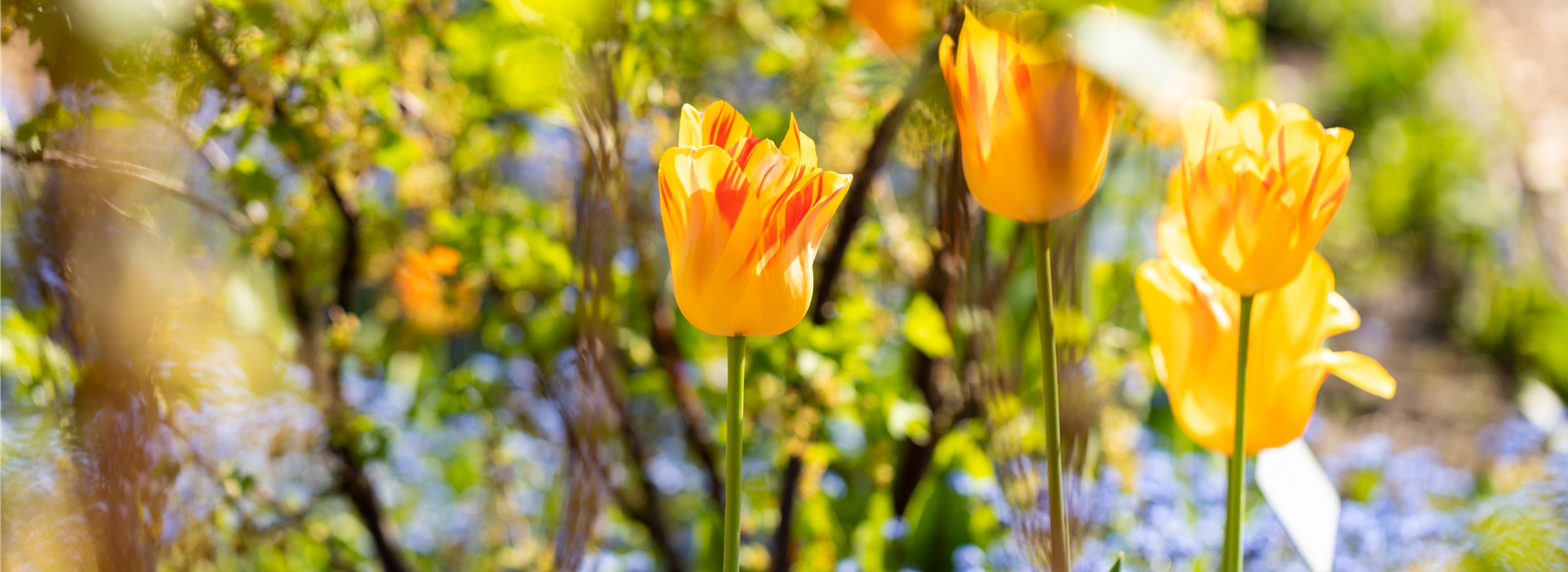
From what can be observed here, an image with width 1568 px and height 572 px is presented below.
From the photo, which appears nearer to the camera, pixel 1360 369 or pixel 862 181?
pixel 1360 369

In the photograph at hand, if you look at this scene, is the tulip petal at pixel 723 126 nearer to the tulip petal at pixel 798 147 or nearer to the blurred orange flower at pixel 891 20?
the tulip petal at pixel 798 147

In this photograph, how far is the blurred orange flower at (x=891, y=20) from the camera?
2.24ft

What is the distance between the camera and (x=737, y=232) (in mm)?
300

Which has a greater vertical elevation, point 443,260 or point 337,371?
point 443,260

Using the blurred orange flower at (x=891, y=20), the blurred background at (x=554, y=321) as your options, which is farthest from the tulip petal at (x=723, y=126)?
the blurred orange flower at (x=891, y=20)

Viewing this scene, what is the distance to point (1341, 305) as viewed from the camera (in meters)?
0.40

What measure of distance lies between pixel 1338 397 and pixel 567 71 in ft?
5.16

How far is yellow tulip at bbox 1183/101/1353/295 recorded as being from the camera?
339 mm

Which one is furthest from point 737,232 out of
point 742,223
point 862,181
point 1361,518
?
point 1361,518

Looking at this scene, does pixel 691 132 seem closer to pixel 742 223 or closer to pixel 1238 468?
pixel 742 223

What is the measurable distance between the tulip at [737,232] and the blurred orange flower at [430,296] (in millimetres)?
506

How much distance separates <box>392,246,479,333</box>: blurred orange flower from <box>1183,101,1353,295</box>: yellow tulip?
23.8 inches

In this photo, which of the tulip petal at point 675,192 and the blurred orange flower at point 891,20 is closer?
the tulip petal at point 675,192

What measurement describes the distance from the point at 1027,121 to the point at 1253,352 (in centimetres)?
17
